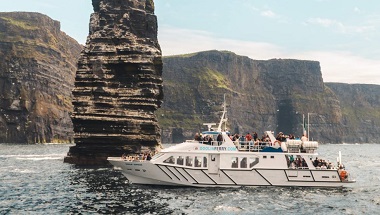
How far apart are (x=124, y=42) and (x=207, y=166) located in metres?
39.0

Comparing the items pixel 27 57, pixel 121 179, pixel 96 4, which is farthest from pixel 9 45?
pixel 121 179

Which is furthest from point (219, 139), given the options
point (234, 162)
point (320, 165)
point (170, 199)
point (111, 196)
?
point (111, 196)

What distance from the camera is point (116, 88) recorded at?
7306 cm

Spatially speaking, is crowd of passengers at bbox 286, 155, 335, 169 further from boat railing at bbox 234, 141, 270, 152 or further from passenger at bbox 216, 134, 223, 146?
passenger at bbox 216, 134, 223, 146

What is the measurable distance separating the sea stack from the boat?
88.6 feet

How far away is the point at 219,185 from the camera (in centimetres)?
4244

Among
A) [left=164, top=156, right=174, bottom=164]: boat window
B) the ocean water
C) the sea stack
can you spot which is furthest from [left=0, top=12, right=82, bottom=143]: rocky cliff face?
[left=164, top=156, right=174, bottom=164]: boat window

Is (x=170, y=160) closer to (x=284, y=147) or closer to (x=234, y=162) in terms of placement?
(x=234, y=162)

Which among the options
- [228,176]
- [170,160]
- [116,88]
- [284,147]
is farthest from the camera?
[116,88]

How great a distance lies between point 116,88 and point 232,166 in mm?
35264

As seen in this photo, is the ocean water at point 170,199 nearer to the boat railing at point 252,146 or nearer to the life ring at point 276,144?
the boat railing at point 252,146

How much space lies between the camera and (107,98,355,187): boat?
42.1 metres

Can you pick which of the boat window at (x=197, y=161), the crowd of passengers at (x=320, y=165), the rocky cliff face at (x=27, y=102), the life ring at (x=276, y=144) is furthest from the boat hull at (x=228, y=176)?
the rocky cliff face at (x=27, y=102)

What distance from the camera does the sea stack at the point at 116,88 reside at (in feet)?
229
